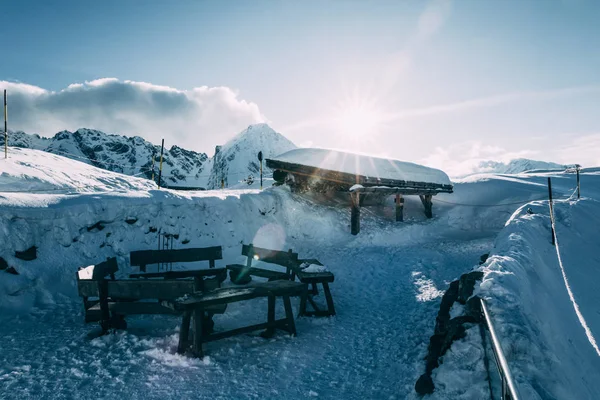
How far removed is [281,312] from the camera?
7.57 metres

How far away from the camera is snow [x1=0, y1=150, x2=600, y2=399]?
166 inches

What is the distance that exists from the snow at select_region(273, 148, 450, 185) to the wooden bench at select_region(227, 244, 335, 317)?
293 inches

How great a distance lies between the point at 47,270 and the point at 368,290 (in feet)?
25.1

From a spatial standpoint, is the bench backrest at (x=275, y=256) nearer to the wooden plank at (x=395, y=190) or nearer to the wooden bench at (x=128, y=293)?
the wooden bench at (x=128, y=293)

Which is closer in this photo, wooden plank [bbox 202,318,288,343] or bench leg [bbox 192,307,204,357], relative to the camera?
bench leg [bbox 192,307,204,357]

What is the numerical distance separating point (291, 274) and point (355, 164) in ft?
27.5

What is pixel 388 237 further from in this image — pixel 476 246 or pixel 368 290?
pixel 368 290

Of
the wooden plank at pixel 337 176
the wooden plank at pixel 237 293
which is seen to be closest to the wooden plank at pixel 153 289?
the wooden plank at pixel 237 293

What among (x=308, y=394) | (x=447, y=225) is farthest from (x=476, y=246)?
(x=308, y=394)

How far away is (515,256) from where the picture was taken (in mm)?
6168

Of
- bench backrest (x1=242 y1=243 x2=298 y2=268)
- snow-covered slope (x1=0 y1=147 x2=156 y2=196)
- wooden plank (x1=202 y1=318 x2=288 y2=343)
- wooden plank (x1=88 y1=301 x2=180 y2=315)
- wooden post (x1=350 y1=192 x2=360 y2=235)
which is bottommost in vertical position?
wooden plank (x1=202 y1=318 x2=288 y2=343)

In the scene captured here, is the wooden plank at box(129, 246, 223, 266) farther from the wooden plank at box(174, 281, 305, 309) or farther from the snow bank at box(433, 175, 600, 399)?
the snow bank at box(433, 175, 600, 399)

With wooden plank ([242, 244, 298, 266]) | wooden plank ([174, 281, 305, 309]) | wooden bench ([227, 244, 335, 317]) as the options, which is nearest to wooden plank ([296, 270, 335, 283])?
wooden bench ([227, 244, 335, 317])

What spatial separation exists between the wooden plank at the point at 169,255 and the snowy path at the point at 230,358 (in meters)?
1.60
